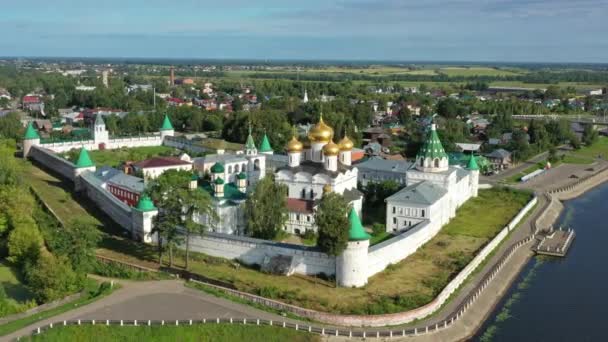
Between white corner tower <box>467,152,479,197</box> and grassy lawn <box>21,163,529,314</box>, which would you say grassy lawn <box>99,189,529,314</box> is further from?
white corner tower <box>467,152,479,197</box>

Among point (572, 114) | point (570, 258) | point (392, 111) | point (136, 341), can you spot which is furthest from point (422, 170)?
point (572, 114)

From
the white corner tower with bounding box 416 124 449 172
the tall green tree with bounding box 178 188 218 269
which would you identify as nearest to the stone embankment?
the white corner tower with bounding box 416 124 449 172

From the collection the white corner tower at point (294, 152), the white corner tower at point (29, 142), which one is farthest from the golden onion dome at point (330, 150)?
the white corner tower at point (29, 142)

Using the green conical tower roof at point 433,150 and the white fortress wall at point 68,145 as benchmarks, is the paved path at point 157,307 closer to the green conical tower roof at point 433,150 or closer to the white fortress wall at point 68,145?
the green conical tower roof at point 433,150

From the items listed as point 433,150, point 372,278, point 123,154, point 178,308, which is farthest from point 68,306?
point 123,154

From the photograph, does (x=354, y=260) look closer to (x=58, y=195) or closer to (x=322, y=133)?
(x=322, y=133)

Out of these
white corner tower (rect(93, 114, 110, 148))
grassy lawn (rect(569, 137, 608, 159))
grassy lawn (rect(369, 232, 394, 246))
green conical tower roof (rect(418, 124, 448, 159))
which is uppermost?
green conical tower roof (rect(418, 124, 448, 159))
